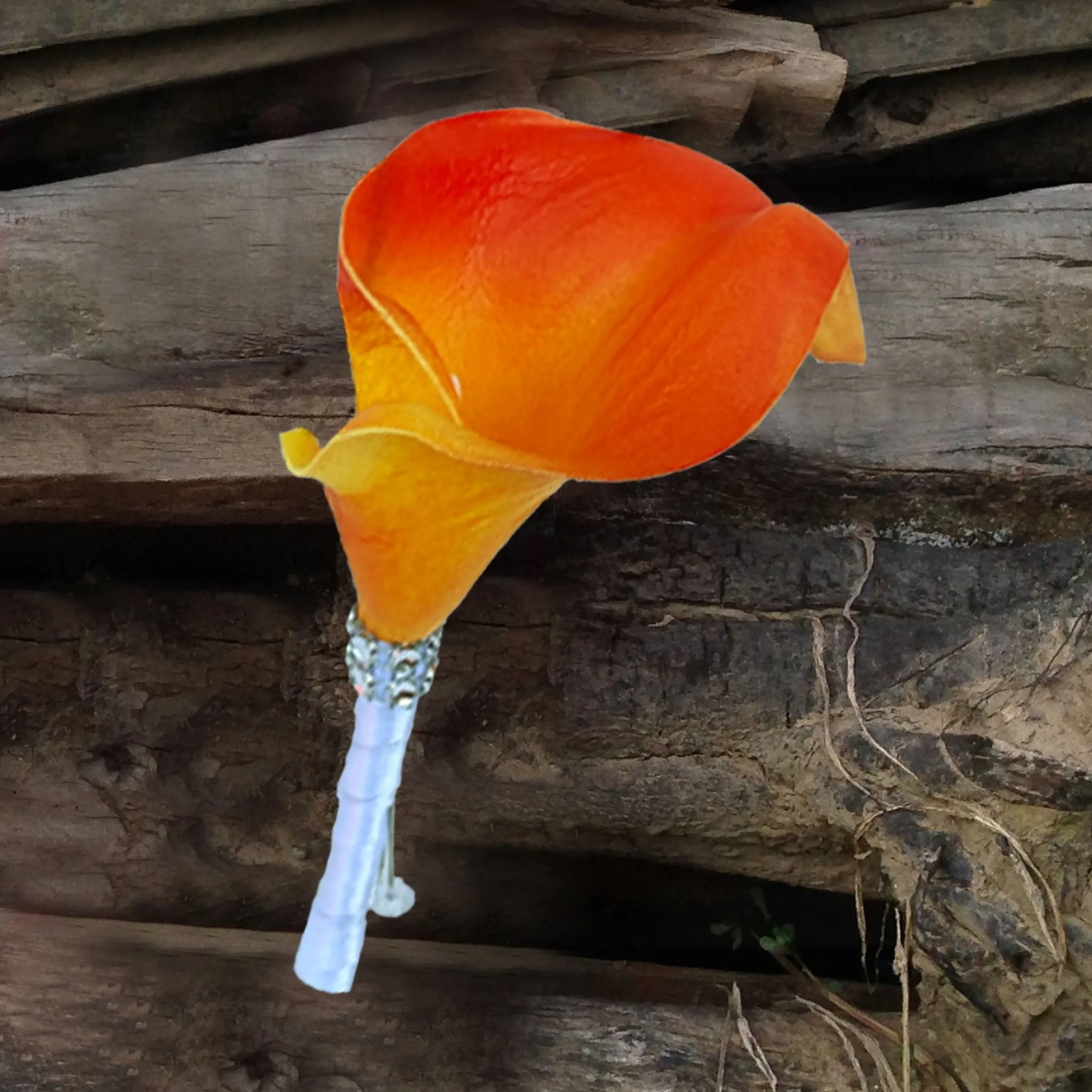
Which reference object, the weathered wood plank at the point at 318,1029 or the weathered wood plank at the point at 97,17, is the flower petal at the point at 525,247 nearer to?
the weathered wood plank at the point at 97,17

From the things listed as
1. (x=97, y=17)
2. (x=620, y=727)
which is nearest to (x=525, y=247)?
(x=97, y=17)

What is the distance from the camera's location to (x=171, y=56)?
3.01 feet

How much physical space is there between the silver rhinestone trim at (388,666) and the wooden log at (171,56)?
0.57m

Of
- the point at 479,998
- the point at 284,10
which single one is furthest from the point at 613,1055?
the point at 284,10

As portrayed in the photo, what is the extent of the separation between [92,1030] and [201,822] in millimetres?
252

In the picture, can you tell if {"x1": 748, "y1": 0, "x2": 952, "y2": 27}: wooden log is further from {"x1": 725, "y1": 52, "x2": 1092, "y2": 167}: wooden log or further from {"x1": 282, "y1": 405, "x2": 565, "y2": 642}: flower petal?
{"x1": 282, "y1": 405, "x2": 565, "y2": 642}: flower petal

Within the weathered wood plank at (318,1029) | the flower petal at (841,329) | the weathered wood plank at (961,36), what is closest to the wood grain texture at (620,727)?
the weathered wood plank at (318,1029)

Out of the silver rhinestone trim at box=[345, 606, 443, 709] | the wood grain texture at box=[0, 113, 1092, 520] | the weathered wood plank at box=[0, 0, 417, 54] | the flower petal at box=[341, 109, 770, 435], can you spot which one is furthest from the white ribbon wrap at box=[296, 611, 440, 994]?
the weathered wood plank at box=[0, 0, 417, 54]

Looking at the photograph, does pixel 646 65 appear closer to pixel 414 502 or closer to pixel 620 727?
pixel 414 502

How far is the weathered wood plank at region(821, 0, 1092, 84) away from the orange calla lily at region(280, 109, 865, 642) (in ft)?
1.71

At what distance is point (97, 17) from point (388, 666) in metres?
0.65

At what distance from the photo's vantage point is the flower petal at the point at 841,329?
0.65 metres

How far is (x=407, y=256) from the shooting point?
2.09ft

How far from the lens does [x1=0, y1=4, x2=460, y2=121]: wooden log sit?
91cm
